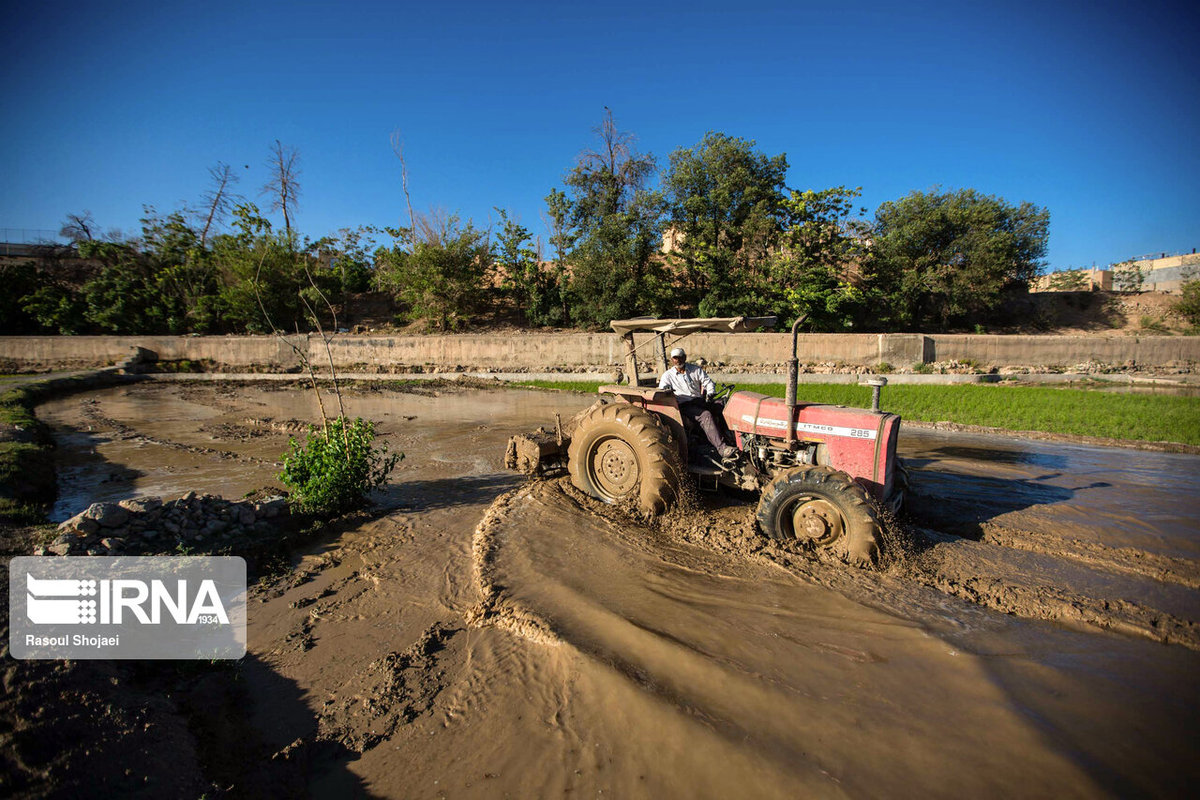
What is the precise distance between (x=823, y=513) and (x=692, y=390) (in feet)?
6.50

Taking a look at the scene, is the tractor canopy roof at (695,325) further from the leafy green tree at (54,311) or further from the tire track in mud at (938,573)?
the leafy green tree at (54,311)

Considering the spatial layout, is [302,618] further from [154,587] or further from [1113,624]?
[1113,624]

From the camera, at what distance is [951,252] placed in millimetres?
22703

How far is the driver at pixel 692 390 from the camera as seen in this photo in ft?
17.6

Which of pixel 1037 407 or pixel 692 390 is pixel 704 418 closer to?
pixel 692 390

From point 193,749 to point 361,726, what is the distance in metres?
0.74

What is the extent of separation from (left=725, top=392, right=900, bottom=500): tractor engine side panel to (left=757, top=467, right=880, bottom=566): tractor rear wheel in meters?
0.42

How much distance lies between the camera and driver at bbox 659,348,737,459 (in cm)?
536

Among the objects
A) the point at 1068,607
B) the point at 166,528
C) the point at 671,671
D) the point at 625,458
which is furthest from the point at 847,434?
the point at 166,528

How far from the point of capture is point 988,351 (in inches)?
685

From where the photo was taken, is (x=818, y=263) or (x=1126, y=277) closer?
(x=818, y=263)

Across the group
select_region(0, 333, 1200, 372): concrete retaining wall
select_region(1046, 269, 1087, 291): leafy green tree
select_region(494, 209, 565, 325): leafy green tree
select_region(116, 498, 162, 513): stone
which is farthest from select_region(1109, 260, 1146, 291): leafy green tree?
select_region(116, 498, 162, 513): stone

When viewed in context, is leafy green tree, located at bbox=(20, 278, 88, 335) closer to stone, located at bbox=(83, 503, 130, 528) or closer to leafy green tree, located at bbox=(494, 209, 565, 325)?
leafy green tree, located at bbox=(494, 209, 565, 325)

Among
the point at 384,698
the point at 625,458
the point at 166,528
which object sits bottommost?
the point at 384,698
